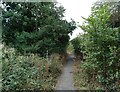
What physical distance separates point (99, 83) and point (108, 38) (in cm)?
91

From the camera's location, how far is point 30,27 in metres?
7.84

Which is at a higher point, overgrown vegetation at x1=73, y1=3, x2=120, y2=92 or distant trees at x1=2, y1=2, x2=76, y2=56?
distant trees at x1=2, y1=2, x2=76, y2=56

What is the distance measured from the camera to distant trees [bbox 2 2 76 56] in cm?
729

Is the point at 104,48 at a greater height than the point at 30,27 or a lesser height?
lesser

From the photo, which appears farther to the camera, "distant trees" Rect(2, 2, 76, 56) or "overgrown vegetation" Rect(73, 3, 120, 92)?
"distant trees" Rect(2, 2, 76, 56)

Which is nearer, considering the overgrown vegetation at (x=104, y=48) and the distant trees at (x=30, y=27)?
the overgrown vegetation at (x=104, y=48)

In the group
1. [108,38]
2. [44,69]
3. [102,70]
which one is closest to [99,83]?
[102,70]

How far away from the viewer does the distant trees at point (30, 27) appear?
23.9 ft

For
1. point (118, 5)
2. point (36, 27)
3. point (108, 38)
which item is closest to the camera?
point (108, 38)

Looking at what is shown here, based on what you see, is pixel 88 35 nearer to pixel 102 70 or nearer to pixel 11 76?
pixel 102 70

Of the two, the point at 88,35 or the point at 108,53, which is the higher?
the point at 88,35

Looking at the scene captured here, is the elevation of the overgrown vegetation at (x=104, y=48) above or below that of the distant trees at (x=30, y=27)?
below

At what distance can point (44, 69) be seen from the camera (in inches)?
206

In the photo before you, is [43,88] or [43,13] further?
[43,13]
